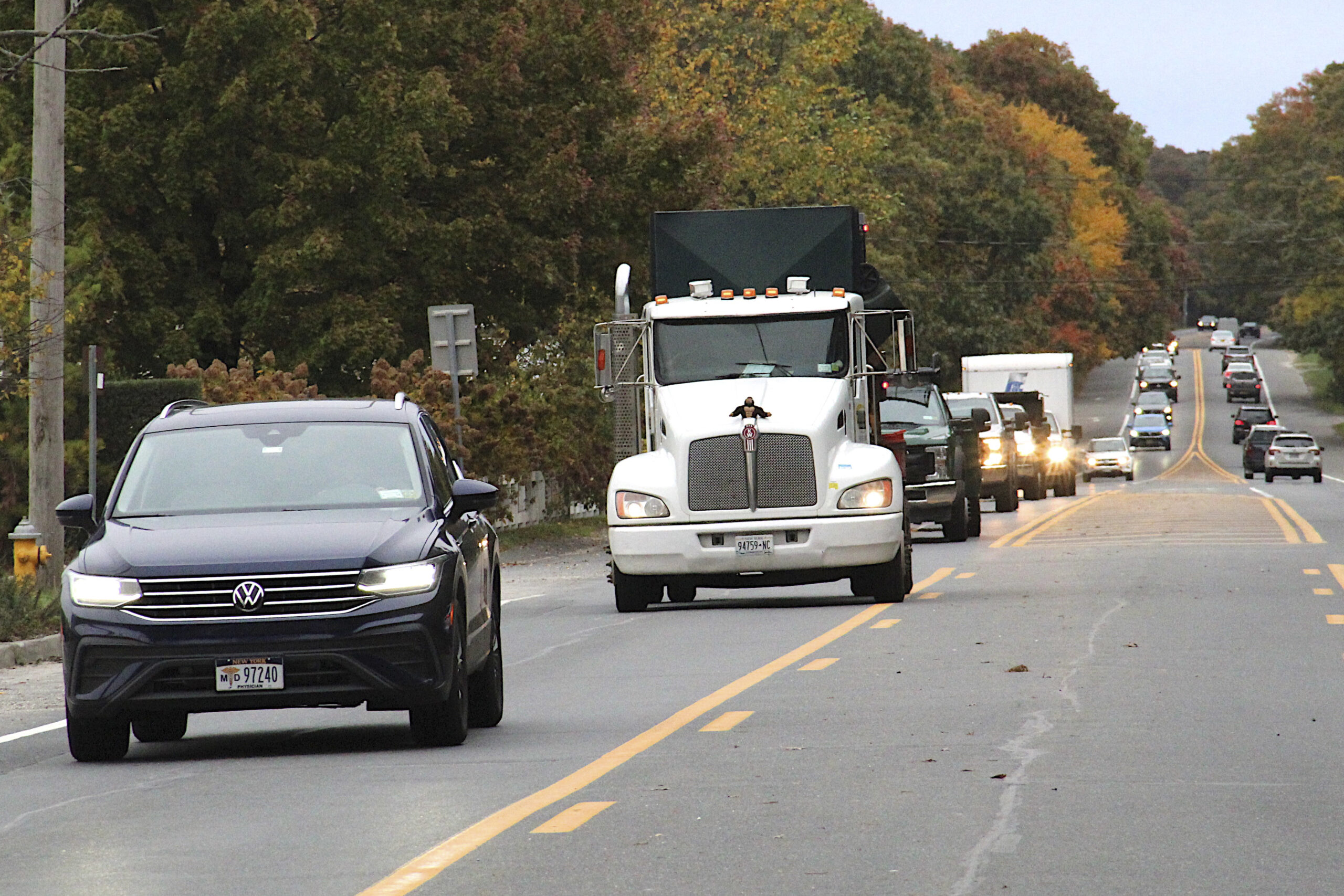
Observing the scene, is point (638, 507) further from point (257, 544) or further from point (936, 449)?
point (936, 449)

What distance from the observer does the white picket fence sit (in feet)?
133

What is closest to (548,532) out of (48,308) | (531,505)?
(531,505)

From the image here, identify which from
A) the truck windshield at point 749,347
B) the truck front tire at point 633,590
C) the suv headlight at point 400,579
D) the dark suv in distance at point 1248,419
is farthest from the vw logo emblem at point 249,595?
the dark suv in distance at point 1248,419

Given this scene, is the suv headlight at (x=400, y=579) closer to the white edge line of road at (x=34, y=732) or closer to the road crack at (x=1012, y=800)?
the road crack at (x=1012, y=800)

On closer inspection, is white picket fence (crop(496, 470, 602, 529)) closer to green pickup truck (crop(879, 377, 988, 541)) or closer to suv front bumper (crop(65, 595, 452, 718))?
green pickup truck (crop(879, 377, 988, 541))

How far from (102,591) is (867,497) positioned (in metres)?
10.4

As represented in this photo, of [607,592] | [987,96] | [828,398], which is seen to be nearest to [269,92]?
[607,592]

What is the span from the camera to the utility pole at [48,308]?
21531mm

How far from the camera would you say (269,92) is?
34.4 meters

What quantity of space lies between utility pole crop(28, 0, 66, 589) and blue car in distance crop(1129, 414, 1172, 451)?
267 feet

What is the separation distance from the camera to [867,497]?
2019 cm

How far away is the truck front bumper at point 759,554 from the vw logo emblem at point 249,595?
31.6 feet

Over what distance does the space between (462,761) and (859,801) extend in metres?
2.31

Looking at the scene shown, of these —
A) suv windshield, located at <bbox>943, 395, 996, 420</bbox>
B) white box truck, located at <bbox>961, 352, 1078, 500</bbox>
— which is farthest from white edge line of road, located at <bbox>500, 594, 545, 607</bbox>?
white box truck, located at <bbox>961, 352, 1078, 500</bbox>
